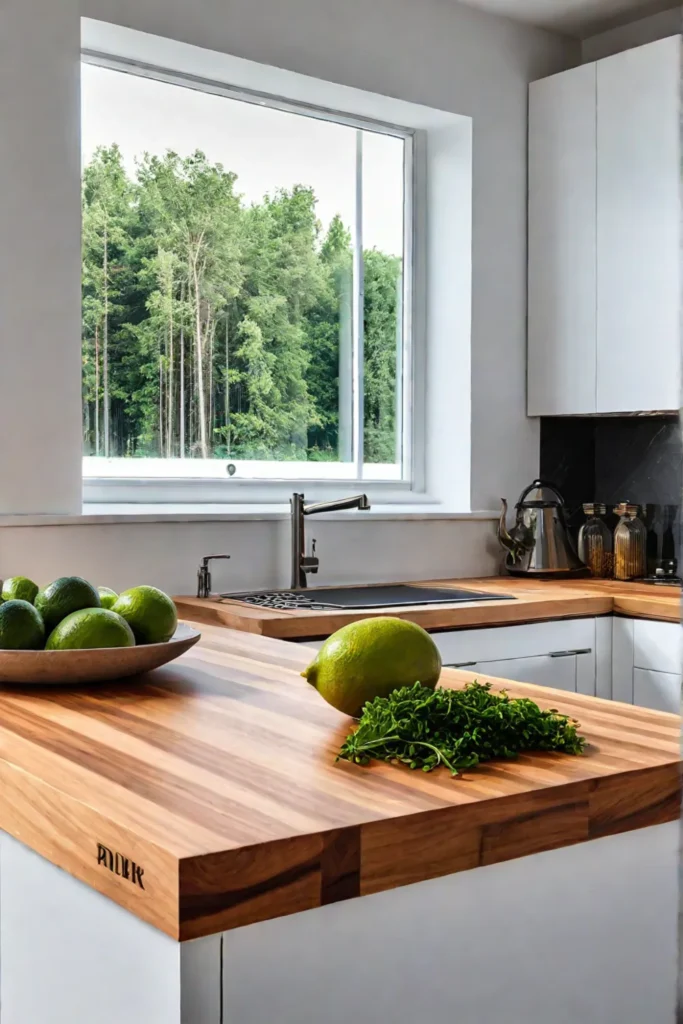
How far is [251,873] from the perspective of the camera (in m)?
0.73

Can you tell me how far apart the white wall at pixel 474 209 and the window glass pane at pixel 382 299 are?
0.23 m

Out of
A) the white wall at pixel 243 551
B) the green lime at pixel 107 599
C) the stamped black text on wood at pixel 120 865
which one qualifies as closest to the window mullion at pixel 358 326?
the white wall at pixel 243 551

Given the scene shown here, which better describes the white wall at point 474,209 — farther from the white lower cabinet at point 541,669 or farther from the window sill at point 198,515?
the white lower cabinet at point 541,669

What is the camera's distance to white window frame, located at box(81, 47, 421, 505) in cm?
279

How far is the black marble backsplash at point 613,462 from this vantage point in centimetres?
334

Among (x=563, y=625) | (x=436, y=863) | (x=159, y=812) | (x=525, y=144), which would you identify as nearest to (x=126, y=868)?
(x=159, y=812)

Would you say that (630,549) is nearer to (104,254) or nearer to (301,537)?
(301,537)

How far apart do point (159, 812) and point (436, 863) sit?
0.21 meters

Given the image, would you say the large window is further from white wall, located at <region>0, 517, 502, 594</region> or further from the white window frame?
white wall, located at <region>0, 517, 502, 594</region>

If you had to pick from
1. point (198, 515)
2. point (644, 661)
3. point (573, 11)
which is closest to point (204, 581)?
point (198, 515)

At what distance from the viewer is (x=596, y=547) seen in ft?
10.7

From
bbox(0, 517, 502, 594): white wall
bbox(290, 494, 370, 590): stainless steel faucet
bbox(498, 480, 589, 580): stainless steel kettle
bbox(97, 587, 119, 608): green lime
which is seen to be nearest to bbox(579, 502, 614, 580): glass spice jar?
bbox(498, 480, 589, 580): stainless steel kettle

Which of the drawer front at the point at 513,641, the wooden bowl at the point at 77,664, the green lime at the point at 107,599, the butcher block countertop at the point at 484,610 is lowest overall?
the drawer front at the point at 513,641

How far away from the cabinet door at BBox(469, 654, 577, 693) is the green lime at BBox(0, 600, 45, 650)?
4.48 ft
